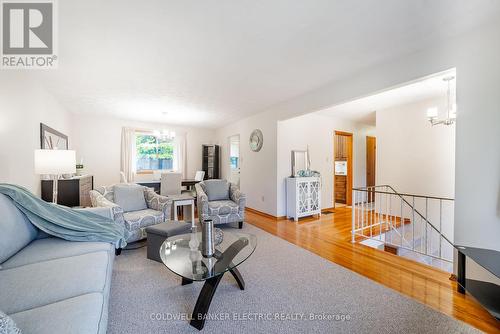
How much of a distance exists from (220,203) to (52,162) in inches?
90.0

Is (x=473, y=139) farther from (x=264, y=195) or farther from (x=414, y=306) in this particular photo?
(x=264, y=195)

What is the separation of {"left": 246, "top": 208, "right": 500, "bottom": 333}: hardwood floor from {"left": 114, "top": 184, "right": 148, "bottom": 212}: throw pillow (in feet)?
6.56

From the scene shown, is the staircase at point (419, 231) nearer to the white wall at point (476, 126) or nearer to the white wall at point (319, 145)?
the white wall at point (319, 145)

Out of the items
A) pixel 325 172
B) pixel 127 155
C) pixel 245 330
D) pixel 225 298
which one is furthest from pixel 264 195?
pixel 127 155

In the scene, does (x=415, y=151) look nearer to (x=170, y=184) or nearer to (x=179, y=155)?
(x=170, y=184)

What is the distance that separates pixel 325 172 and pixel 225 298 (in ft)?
13.8

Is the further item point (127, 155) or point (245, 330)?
point (127, 155)

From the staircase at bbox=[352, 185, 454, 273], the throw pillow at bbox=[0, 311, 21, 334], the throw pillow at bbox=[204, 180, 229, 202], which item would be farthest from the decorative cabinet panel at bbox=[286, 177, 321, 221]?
the throw pillow at bbox=[0, 311, 21, 334]

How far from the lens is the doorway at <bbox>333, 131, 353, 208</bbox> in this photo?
19.4ft

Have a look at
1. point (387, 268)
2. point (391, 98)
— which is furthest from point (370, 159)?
point (387, 268)

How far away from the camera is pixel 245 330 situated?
58.2 inches

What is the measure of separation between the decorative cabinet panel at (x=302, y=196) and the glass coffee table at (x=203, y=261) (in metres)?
2.30

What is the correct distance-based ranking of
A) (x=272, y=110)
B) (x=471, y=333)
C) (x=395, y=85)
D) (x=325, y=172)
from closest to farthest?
1. (x=471, y=333)
2. (x=395, y=85)
3. (x=272, y=110)
4. (x=325, y=172)

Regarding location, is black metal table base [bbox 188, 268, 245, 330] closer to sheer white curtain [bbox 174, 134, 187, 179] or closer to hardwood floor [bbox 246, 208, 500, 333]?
hardwood floor [bbox 246, 208, 500, 333]
